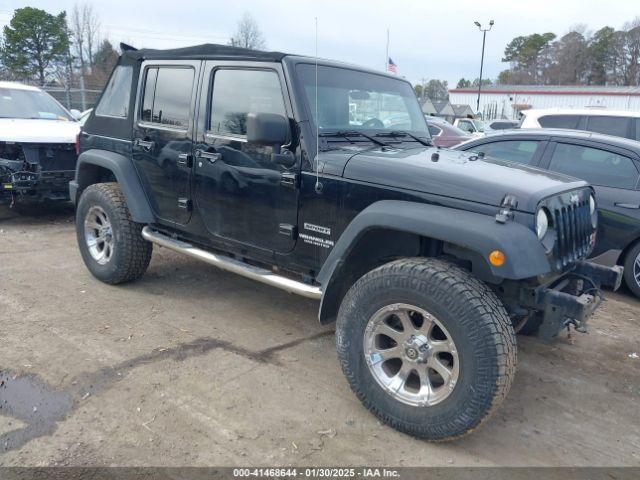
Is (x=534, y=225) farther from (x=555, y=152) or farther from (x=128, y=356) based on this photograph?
(x=555, y=152)

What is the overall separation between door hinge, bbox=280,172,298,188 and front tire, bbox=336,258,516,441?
2.80ft

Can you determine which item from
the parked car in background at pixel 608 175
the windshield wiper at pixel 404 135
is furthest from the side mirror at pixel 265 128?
the parked car in background at pixel 608 175

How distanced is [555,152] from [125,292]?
4624 mm

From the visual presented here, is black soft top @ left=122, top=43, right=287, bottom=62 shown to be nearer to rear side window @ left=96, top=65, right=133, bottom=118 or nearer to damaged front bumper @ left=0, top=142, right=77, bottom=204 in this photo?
rear side window @ left=96, top=65, right=133, bottom=118

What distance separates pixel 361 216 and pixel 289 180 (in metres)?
0.68

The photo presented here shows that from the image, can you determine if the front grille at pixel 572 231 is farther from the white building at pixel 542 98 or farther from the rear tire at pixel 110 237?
the white building at pixel 542 98

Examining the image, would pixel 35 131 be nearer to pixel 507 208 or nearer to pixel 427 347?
pixel 427 347

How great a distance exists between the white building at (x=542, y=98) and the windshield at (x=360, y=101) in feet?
155

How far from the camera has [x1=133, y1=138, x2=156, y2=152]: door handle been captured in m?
4.54

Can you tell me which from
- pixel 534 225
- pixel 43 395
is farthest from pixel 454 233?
pixel 43 395

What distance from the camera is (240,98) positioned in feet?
12.9

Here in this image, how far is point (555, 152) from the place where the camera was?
586cm

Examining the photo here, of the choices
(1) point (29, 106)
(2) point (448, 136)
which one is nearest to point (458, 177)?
(1) point (29, 106)

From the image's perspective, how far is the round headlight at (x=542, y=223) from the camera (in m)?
2.82
